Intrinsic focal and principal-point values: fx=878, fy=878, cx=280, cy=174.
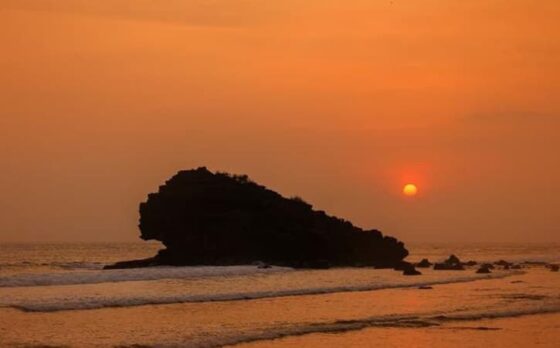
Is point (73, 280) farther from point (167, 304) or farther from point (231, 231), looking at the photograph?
point (231, 231)

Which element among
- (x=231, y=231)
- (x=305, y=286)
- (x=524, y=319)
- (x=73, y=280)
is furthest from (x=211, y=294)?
(x=231, y=231)

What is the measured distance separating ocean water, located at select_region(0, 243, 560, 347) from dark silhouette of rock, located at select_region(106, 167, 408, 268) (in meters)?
18.9

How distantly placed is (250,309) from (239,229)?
4210 cm

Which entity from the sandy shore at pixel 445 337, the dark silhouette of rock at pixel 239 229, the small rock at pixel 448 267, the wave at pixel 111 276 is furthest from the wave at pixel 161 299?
the dark silhouette of rock at pixel 239 229

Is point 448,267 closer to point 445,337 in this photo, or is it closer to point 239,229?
point 239,229

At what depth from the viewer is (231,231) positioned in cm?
7656

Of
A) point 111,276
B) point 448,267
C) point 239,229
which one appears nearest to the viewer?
point 111,276

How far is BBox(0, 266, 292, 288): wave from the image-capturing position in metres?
47.4

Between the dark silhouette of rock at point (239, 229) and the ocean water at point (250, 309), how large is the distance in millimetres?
18946

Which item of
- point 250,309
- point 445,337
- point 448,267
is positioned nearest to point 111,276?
point 250,309

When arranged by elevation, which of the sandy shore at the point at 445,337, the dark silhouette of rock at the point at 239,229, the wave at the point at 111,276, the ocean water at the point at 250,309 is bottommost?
the sandy shore at the point at 445,337

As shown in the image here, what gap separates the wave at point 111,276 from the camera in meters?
47.4

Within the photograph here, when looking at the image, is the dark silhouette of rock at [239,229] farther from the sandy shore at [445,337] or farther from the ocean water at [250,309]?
the sandy shore at [445,337]

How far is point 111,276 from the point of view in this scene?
53.8 metres
